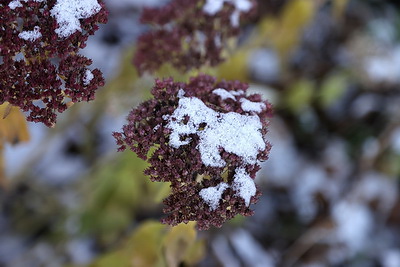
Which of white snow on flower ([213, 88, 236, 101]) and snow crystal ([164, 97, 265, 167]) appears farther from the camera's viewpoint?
white snow on flower ([213, 88, 236, 101])

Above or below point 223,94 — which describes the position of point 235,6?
above

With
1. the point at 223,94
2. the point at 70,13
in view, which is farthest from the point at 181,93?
the point at 70,13

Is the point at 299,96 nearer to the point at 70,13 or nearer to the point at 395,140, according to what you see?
the point at 395,140

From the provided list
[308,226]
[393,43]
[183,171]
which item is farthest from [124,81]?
[393,43]

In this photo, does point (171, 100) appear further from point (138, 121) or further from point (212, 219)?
point (212, 219)

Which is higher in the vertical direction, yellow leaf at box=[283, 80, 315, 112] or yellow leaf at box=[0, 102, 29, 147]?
yellow leaf at box=[283, 80, 315, 112]

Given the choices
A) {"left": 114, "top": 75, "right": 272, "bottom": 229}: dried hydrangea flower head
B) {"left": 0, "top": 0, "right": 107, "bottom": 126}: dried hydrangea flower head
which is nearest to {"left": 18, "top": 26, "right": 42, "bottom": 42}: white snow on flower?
{"left": 0, "top": 0, "right": 107, "bottom": 126}: dried hydrangea flower head

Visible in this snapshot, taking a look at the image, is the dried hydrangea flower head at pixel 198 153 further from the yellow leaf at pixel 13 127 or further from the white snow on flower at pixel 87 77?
the yellow leaf at pixel 13 127

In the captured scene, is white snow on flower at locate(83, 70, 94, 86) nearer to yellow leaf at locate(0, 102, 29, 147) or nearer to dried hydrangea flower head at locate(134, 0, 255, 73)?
yellow leaf at locate(0, 102, 29, 147)
